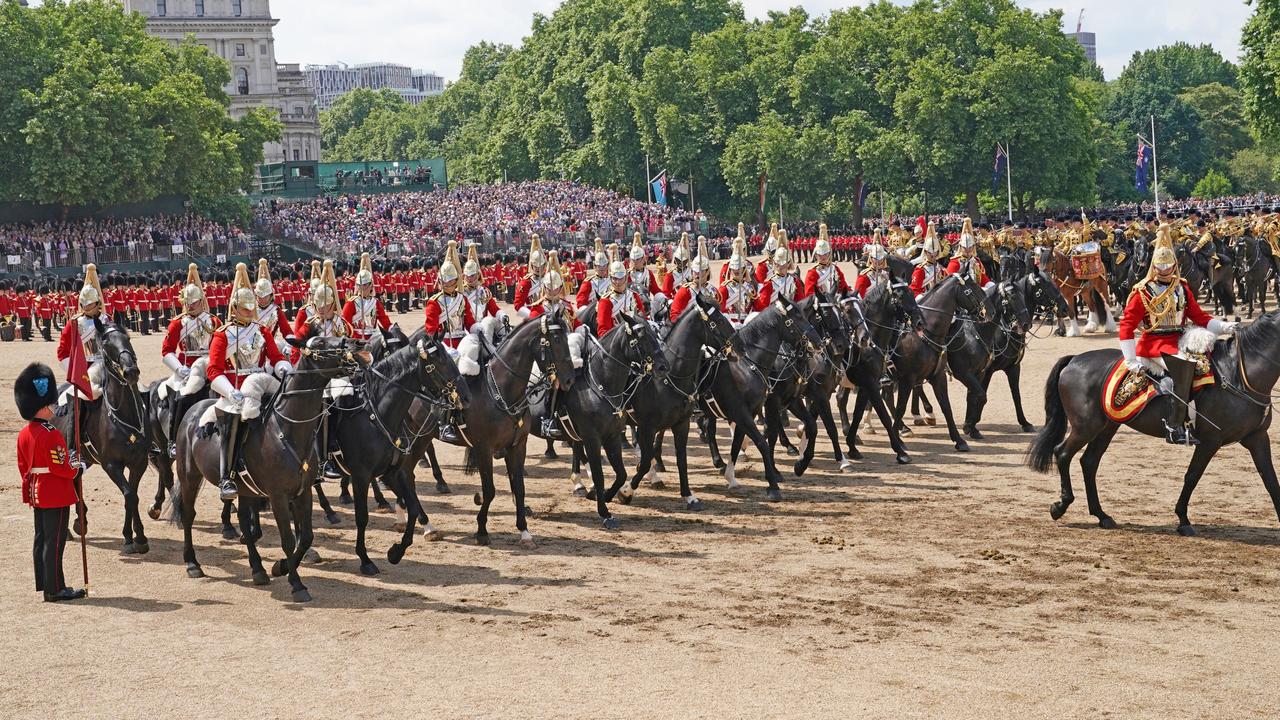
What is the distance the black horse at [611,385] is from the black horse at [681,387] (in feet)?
0.62

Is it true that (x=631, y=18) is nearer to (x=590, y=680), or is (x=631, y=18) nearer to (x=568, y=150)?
(x=568, y=150)

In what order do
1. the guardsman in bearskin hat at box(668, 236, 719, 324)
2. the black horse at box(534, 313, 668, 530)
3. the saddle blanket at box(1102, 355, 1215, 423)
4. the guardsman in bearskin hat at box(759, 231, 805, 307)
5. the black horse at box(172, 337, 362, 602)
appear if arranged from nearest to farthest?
1. the black horse at box(172, 337, 362, 602)
2. the saddle blanket at box(1102, 355, 1215, 423)
3. the black horse at box(534, 313, 668, 530)
4. the guardsman in bearskin hat at box(668, 236, 719, 324)
5. the guardsman in bearskin hat at box(759, 231, 805, 307)

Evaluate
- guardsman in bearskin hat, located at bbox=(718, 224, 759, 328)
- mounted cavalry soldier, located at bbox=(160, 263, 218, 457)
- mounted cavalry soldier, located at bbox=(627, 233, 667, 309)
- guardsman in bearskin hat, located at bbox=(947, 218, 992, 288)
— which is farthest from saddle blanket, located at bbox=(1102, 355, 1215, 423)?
mounted cavalry soldier, located at bbox=(160, 263, 218, 457)

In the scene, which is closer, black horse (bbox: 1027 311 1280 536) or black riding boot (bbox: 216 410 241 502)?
black riding boot (bbox: 216 410 241 502)

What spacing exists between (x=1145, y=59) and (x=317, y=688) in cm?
11784

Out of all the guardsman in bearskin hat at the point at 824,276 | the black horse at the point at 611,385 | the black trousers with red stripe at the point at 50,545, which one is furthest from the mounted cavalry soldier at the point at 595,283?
the black trousers with red stripe at the point at 50,545

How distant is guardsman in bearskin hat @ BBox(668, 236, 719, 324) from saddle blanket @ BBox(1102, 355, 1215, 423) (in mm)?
4460

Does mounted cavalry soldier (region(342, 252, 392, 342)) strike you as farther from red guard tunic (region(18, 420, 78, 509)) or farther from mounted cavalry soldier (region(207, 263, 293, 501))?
red guard tunic (region(18, 420, 78, 509))

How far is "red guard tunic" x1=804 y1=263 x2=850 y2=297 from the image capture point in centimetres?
1942

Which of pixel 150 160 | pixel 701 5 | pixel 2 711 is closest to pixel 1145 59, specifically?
pixel 701 5

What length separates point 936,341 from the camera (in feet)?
63.1

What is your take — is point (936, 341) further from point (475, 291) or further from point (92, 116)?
point (92, 116)

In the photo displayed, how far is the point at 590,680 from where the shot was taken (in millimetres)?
10172

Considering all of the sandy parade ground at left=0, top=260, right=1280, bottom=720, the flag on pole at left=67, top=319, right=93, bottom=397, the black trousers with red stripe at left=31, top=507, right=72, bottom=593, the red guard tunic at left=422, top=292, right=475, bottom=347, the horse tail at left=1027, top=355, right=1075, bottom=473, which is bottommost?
the sandy parade ground at left=0, top=260, right=1280, bottom=720
